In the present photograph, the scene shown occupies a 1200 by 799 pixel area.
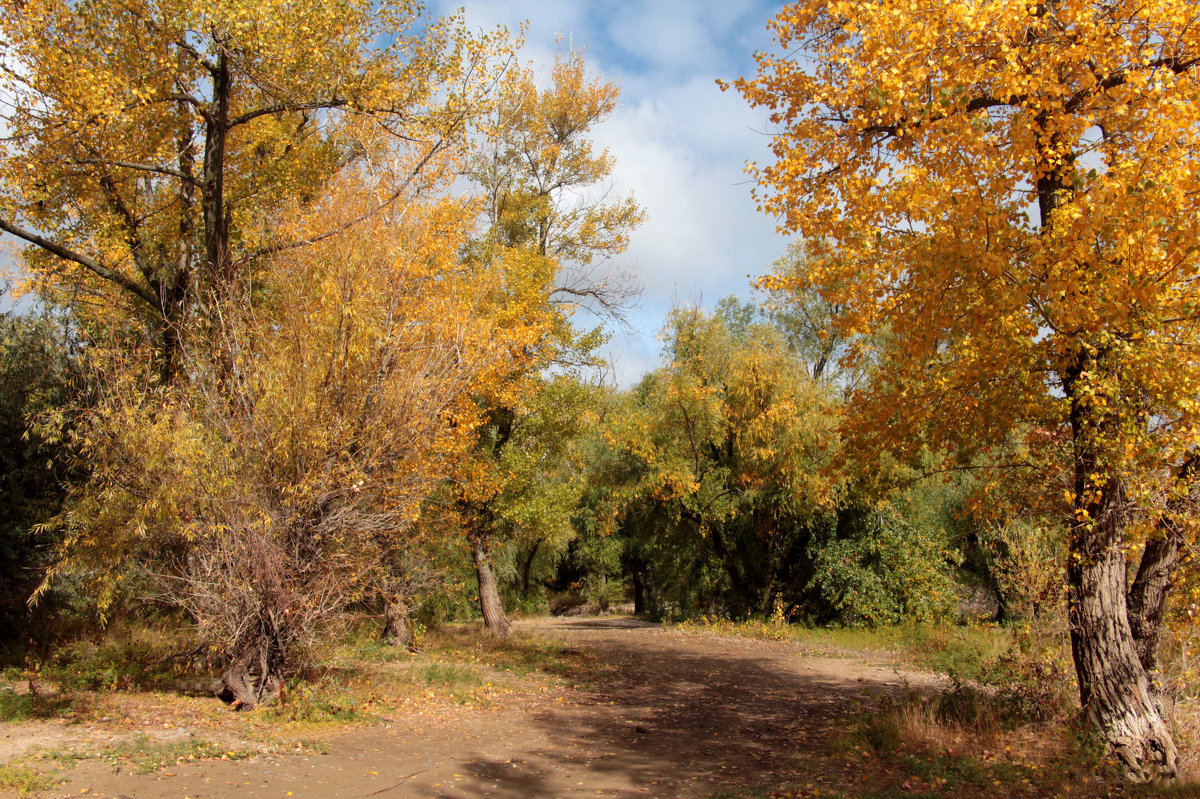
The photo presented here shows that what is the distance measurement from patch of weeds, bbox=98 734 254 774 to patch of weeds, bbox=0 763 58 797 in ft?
2.11

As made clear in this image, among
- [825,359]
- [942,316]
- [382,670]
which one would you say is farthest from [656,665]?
[825,359]

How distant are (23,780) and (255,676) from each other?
10.8 ft

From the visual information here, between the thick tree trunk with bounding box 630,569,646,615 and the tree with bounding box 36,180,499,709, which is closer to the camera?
the tree with bounding box 36,180,499,709

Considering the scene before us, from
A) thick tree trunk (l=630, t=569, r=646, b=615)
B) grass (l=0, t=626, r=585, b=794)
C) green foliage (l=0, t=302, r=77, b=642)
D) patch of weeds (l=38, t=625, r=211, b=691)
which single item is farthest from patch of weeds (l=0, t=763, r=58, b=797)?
thick tree trunk (l=630, t=569, r=646, b=615)

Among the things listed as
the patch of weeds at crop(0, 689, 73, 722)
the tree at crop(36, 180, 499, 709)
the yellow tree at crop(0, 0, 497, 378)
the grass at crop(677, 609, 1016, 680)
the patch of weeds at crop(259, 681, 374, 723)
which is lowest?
the grass at crop(677, 609, 1016, 680)

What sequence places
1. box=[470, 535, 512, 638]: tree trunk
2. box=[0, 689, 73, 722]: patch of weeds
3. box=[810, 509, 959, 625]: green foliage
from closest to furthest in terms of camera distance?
box=[0, 689, 73, 722]: patch of weeds < box=[470, 535, 512, 638]: tree trunk < box=[810, 509, 959, 625]: green foliage

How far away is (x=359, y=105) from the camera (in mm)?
10656

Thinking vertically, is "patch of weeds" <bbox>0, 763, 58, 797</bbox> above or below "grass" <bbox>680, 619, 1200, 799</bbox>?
above

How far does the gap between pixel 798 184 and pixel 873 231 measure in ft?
4.03

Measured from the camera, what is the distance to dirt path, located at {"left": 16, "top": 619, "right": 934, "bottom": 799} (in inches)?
247

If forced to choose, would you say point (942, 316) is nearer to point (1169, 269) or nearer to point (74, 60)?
point (1169, 269)

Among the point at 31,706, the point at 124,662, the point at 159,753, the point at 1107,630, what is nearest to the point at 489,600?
the point at 124,662

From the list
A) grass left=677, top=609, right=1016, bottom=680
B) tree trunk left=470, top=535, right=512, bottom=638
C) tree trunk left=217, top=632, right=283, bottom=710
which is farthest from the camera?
tree trunk left=470, top=535, right=512, bottom=638

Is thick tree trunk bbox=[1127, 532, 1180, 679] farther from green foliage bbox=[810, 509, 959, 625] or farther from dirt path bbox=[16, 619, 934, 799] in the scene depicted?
green foliage bbox=[810, 509, 959, 625]
